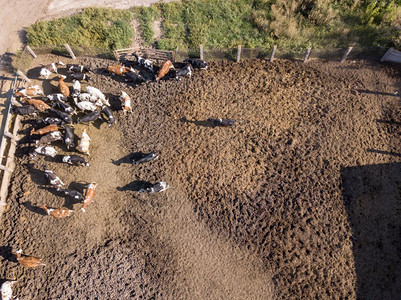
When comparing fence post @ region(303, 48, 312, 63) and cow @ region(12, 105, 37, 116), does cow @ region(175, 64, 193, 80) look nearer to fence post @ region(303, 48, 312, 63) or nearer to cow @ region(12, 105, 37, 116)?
fence post @ region(303, 48, 312, 63)

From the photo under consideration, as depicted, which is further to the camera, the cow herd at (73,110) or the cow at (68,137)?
the cow at (68,137)

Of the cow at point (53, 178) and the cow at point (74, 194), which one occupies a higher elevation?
the cow at point (53, 178)

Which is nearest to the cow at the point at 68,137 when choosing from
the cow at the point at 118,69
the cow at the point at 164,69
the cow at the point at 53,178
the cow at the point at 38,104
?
the cow at the point at 53,178

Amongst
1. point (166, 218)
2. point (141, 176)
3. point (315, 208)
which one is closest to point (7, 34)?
point (141, 176)

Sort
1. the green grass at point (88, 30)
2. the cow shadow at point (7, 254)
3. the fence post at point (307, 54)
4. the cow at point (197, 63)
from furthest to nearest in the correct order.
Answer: the green grass at point (88, 30)
the cow at point (197, 63)
the fence post at point (307, 54)
the cow shadow at point (7, 254)

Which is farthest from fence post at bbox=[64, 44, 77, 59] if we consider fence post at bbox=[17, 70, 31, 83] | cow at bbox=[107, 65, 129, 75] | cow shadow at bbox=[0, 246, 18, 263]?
cow shadow at bbox=[0, 246, 18, 263]

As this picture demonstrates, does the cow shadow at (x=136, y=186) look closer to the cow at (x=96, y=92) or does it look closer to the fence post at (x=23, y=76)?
the cow at (x=96, y=92)

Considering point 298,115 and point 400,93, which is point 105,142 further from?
point 400,93
